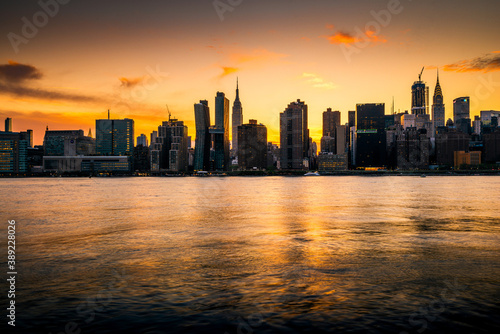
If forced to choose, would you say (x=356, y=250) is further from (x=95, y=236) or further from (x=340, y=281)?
(x=95, y=236)

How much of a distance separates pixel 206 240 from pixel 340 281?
19.4m

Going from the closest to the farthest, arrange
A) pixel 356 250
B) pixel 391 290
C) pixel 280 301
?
pixel 280 301
pixel 391 290
pixel 356 250

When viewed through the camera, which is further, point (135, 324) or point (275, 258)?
point (275, 258)

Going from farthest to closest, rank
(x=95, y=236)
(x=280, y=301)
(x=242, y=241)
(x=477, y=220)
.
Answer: (x=477, y=220) < (x=95, y=236) < (x=242, y=241) < (x=280, y=301)

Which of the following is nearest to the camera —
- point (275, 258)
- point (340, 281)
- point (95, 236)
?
point (340, 281)

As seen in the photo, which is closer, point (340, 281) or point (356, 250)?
point (340, 281)

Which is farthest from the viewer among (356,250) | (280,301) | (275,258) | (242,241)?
(242,241)

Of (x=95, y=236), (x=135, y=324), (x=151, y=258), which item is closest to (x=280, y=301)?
(x=135, y=324)

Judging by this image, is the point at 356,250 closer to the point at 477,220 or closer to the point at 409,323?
the point at 409,323

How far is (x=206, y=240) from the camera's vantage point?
40.9 m

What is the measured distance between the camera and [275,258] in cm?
3164

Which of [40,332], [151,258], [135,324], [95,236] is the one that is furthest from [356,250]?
[95,236]

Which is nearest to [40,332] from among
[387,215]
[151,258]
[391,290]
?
[151,258]

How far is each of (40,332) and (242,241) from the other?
24.5 meters
